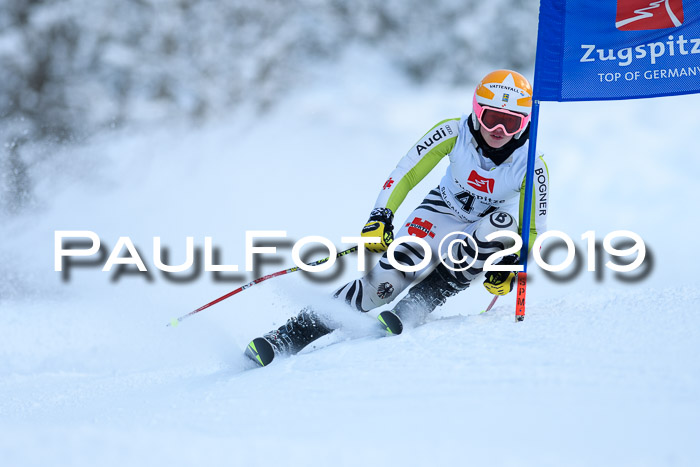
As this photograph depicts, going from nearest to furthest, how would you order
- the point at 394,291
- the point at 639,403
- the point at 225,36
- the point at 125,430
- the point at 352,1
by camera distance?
Result: the point at 639,403, the point at 125,430, the point at 394,291, the point at 225,36, the point at 352,1

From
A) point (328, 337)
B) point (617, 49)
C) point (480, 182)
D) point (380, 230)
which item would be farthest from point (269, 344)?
point (617, 49)

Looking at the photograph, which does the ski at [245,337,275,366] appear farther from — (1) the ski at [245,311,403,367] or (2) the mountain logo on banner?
(2) the mountain logo on banner

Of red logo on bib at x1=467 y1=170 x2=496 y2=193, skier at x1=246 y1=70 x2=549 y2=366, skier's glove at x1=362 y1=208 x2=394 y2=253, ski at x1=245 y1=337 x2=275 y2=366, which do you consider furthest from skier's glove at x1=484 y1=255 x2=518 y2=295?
ski at x1=245 y1=337 x2=275 y2=366

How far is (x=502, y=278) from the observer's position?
141 inches

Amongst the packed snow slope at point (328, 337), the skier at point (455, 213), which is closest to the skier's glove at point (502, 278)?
the skier at point (455, 213)

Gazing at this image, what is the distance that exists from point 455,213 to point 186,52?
10.5 m

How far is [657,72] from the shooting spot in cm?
333

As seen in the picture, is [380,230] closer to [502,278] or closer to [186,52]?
[502,278]

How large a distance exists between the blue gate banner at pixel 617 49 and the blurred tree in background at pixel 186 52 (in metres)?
9.38

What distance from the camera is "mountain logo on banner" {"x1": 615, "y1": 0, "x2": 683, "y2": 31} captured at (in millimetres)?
3326

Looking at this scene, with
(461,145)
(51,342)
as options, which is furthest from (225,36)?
(461,145)

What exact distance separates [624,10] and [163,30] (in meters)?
11.1

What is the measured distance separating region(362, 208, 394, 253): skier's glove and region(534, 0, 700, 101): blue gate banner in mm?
923

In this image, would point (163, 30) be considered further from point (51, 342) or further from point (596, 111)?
point (51, 342)
